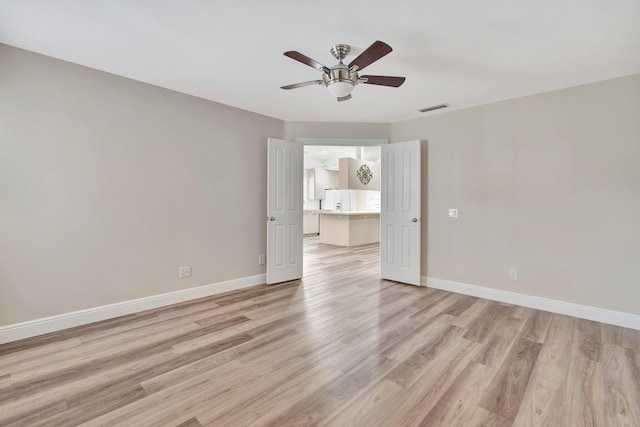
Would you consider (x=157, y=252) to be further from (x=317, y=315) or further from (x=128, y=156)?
(x=317, y=315)

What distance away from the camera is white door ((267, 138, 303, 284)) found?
4.26 metres

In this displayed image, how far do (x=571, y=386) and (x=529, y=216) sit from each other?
6.74ft

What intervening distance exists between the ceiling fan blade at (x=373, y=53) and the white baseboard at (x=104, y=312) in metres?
3.16

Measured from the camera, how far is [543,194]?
11.0ft

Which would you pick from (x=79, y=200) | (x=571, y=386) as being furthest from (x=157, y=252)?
(x=571, y=386)

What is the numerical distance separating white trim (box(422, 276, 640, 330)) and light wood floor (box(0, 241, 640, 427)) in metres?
0.15

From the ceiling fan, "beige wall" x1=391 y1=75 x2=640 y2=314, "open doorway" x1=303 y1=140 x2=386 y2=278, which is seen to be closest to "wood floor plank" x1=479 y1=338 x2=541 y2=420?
"beige wall" x1=391 y1=75 x2=640 y2=314

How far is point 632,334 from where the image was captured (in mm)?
2703

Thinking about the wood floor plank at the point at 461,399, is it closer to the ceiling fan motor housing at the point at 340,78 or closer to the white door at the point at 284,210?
the ceiling fan motor housing at the point at 340,78

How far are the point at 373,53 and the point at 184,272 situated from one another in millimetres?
3167

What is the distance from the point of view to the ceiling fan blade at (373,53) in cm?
189

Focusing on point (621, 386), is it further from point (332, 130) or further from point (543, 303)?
point (332, 130)

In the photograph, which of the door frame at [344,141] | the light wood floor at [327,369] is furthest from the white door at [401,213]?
the light wood floor at [327,369]

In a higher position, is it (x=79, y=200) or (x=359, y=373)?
(x=79, y=200)
